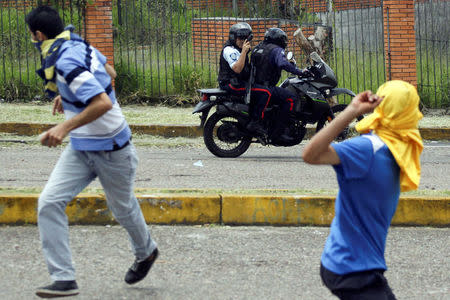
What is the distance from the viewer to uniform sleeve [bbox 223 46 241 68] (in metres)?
9.72

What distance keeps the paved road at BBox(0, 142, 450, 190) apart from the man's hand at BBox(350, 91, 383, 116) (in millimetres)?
4684

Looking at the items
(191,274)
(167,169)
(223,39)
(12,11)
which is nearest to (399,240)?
(191,274)

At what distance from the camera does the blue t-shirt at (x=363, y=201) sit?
3.32 m

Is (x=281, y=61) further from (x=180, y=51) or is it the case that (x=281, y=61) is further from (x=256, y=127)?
(x=180, y=51)

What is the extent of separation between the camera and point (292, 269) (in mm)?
5465

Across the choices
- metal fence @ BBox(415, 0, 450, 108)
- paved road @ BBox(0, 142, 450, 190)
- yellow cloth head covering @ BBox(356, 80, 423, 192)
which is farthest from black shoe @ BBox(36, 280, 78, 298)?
metal fence @ BBox(415, 0, 450, 108)

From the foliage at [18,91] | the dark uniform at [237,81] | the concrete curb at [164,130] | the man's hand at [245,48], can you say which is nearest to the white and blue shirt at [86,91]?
the man's hand at [245,48]

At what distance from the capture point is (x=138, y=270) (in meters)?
4.96

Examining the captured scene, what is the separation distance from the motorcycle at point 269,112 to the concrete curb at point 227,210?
11.7 ft

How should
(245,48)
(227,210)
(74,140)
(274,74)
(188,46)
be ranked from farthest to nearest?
(188,46), (274,74), (245,48), (227,210), (74,140)

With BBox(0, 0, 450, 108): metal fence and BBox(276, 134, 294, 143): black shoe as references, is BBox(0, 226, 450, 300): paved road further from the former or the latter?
BBox(0, 0, 450, 108): metal fence

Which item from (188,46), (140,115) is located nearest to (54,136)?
(140,115)

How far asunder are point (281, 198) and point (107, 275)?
182cm

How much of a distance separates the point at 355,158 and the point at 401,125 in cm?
23
